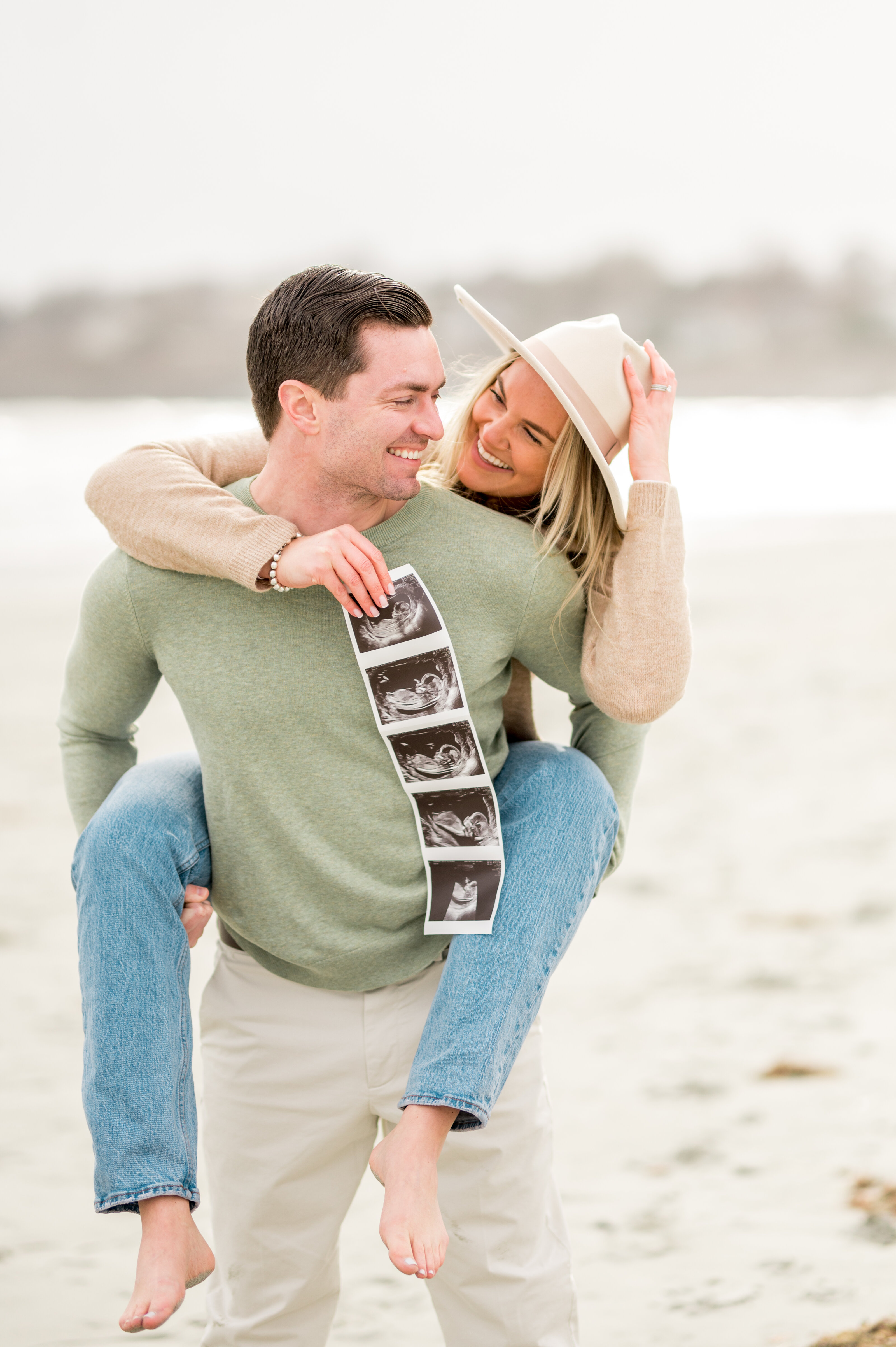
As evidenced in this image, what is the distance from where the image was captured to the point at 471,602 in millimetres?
1916

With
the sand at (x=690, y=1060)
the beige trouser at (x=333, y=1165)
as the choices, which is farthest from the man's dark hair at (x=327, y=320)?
the sand at (x=690, y=1060)

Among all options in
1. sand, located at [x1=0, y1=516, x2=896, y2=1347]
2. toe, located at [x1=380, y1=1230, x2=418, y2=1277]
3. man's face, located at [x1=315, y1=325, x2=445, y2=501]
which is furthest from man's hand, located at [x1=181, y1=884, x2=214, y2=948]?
sand, located at [x1=0, y1=516, x2=896, y2=1347]

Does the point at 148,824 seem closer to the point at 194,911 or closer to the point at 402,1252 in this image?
the point at 194,911

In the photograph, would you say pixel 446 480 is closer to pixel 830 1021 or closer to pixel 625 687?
pixel 625 687

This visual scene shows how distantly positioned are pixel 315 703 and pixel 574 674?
1.35ft

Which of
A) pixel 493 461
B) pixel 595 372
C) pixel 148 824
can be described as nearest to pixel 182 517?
pixel 148 824

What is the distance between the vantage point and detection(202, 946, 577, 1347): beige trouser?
200 centimetres

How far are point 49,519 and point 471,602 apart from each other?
14.9 meters

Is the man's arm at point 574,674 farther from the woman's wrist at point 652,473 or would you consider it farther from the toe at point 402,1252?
the toe at point 402,1252

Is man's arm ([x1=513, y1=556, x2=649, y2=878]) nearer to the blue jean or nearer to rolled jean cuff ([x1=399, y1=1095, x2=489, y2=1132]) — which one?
the blue jean

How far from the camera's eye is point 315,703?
1908 mm

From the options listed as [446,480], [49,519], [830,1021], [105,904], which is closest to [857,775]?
[830,1021]

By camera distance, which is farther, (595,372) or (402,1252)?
(595,372)

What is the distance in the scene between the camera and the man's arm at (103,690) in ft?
6.37
